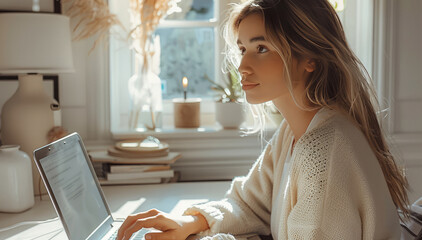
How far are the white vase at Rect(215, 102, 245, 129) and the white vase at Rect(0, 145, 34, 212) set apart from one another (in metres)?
0.84

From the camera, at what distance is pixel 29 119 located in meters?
1.65

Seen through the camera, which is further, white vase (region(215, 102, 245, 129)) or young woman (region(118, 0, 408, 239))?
white vase (region(215, 102, 245, 129))

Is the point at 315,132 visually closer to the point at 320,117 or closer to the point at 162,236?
the point at 320,117

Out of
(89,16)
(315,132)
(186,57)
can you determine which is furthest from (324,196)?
(186,57)

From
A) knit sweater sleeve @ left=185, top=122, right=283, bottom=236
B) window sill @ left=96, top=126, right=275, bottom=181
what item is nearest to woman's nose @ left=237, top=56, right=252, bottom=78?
knit sweater sleeve @ left=185, top=122, right=283, bottom=236

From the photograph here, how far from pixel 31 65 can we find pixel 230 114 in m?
0.80

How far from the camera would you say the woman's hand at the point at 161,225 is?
1124mm

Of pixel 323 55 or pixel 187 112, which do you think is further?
pixel 187 112

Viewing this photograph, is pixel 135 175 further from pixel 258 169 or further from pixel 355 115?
pixel 355 115

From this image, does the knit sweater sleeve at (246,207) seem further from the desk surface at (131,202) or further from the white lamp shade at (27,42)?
the white lamp shade at (27,42)

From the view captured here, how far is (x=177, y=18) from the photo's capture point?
7.46ft

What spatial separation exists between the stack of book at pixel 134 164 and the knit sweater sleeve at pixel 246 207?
0.45 meters

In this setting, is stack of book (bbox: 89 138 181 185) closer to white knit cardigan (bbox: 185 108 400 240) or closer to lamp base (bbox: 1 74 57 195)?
lamp base (bbox: 1 74 57 195)

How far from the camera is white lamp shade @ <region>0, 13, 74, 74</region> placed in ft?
5.31
